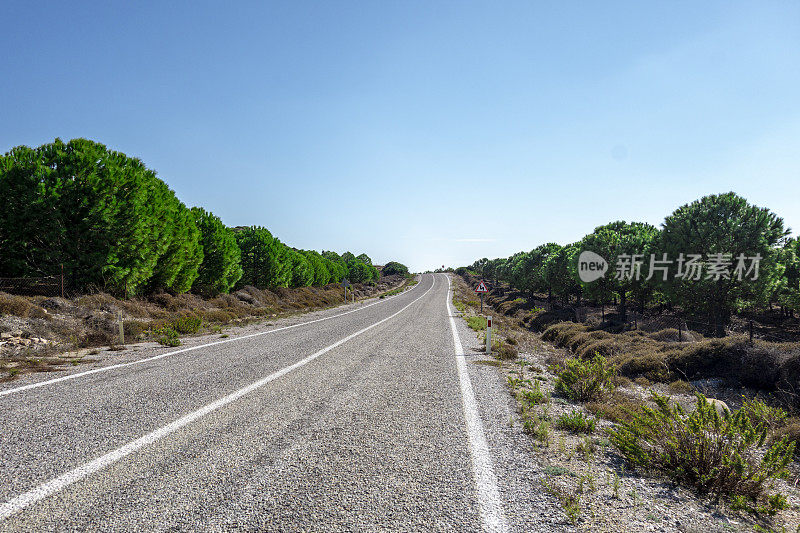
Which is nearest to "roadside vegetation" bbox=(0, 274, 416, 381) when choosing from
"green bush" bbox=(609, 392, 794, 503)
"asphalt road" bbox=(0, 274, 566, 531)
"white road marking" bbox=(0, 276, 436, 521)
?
"asphalt road" bbox=(0, 274, 566, 531)

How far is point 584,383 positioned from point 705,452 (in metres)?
2.73

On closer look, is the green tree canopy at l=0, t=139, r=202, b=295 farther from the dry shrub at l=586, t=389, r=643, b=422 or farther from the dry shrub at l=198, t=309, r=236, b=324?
the dry shrub at l=586, t=389, r=643, b=422

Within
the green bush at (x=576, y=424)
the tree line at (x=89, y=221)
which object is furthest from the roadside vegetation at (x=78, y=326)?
the green bush at (x=576, y=424)

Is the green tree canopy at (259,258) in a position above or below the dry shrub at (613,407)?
above

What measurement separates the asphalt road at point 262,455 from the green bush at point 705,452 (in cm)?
129

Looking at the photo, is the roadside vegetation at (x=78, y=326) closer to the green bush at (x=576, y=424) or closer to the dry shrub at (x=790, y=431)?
the green bush at (x=576, y=424)

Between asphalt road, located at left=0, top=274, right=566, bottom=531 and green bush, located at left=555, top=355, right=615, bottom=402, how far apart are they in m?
1.26

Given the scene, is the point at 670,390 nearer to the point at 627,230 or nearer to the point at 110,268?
the point at 110,268

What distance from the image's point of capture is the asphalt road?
2.57 metres

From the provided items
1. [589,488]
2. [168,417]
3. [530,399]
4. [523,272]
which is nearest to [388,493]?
[589,488]

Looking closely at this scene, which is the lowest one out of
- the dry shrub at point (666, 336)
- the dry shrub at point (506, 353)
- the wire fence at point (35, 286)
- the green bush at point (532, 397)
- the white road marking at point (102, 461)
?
the dry shrub at point (666, 336)

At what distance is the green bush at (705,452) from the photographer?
10.7 feet

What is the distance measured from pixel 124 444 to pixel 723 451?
20.5ft

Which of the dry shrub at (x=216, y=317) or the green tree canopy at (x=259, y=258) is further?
the green tree canopy at (x=259, y=258)
